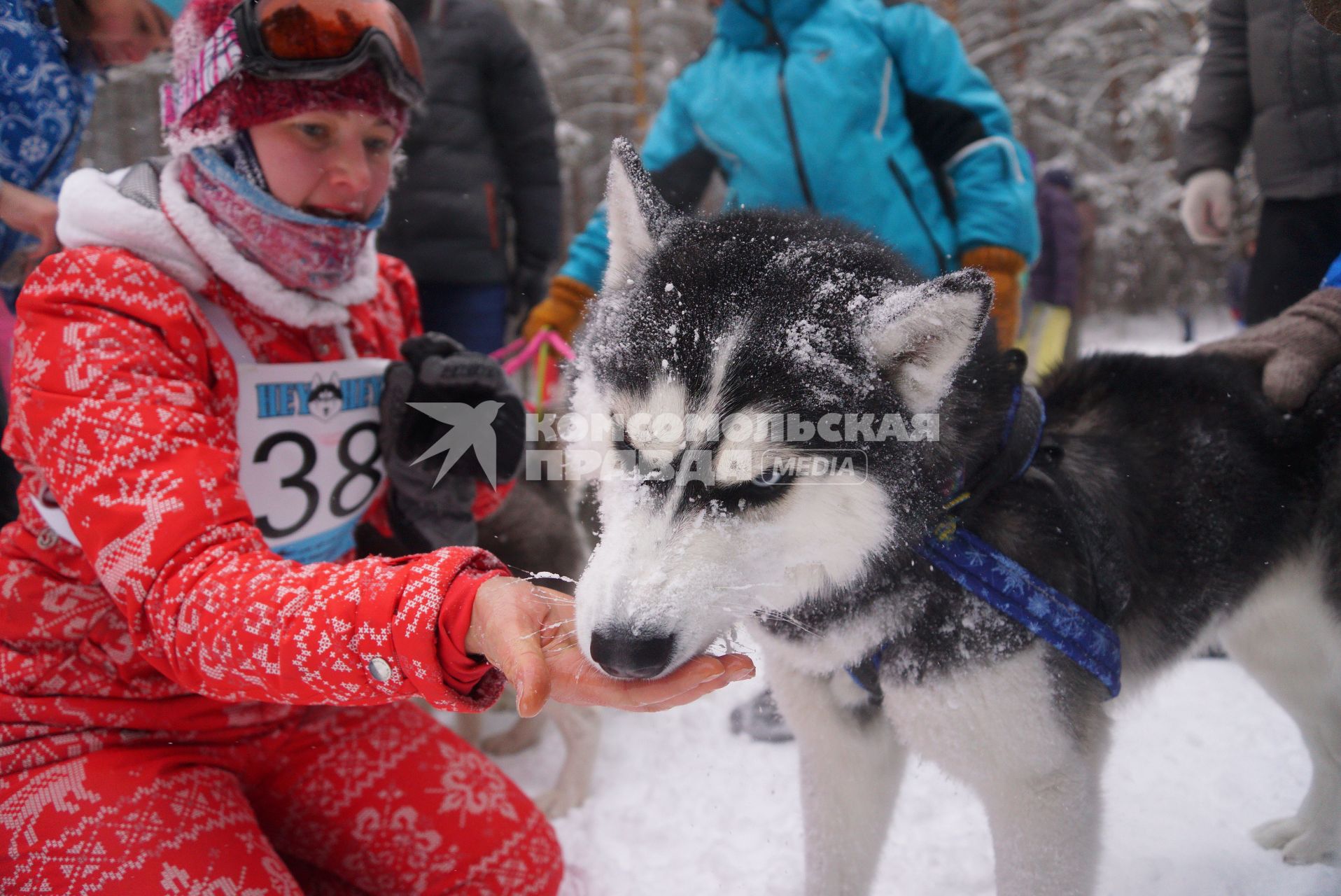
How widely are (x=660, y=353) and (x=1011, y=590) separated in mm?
658

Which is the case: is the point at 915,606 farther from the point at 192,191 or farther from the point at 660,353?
the point at 192,191

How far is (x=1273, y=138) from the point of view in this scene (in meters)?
1.51

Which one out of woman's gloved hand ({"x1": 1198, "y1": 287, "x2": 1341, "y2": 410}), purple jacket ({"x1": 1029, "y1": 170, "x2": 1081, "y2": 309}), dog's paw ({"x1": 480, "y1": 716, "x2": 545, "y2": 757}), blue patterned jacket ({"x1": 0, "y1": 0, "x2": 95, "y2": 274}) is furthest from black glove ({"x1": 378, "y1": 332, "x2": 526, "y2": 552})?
purple jacket ({"x1": 1029, "y1": 170, "x2": 1081, "y2": 309})

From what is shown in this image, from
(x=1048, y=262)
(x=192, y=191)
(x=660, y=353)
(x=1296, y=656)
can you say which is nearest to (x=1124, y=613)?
(x=1296, y=656)

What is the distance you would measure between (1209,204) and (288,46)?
1.98m

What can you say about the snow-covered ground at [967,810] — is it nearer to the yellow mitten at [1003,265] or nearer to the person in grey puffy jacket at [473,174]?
the yellow mitten at [1003,265]

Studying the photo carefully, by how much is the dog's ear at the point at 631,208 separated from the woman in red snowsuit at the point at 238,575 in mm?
557

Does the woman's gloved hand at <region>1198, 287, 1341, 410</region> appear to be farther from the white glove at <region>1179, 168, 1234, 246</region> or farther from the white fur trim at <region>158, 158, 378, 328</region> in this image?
the white fur trim at <region>158, 158, 378, 328</region>

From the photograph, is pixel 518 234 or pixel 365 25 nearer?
pixel 365 25

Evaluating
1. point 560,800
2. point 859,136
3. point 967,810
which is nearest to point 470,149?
point 859,136

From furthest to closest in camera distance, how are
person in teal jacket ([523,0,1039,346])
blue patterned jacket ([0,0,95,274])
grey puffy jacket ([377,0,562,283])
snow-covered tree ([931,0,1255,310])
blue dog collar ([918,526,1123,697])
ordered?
1. grey puffy jacket ([377,0,562,283])
2. person in teal jacket ([523,0,1039,346])
3. snow-covered tree ([931,0,1255,310])
4. blue patterned jacket ([0,0,95,274])
5. blue dog collar ([918,526,1123,697])

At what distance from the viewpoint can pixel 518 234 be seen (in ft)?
10.6

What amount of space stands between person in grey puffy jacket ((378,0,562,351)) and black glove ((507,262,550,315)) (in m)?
0.01

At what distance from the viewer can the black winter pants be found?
1447mm
